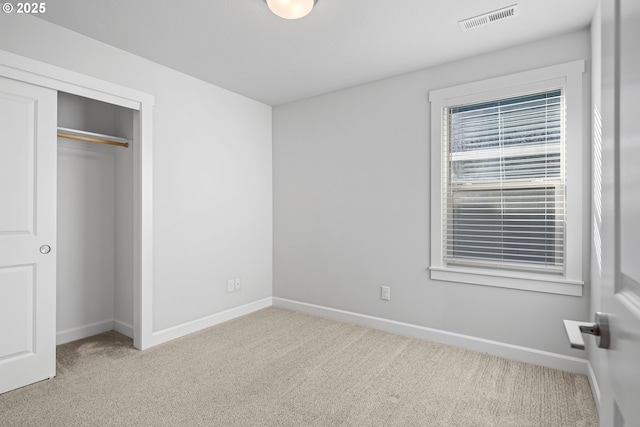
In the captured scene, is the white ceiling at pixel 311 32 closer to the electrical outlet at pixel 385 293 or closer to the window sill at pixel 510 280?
the window sill at pixel 510 280

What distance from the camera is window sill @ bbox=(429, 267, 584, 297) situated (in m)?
2.61

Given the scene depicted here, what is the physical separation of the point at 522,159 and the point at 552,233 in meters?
0.63

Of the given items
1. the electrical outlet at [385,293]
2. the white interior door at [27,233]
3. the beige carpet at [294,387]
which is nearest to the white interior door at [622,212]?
the beige carpet at [294,387]

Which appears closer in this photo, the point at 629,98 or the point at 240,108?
the point at 629,98

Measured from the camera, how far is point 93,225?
340cm

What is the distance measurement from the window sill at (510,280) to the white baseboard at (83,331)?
326 cm

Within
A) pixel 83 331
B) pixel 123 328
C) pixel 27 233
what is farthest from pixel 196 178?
pixel 83 331

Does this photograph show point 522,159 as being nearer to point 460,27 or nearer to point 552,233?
point 552,233

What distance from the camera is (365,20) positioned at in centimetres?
247

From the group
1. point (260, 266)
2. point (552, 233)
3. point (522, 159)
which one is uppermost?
point (522, 159)

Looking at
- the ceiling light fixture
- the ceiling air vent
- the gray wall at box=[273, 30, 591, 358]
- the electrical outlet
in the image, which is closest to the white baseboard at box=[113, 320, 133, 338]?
the gray wall at box=[273, 30, 591, 358]

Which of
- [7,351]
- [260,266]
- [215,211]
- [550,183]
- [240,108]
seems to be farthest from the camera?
[260,266]

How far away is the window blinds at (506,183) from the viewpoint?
272 centimetres

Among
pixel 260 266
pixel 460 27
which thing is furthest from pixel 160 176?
pixel 460 27
